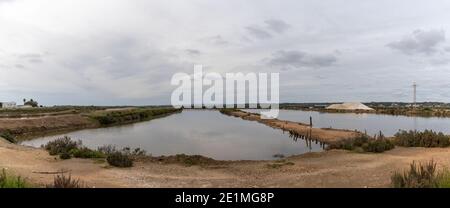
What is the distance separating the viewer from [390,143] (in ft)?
56.5

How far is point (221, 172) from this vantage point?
41.7ft

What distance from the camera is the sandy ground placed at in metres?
9.79

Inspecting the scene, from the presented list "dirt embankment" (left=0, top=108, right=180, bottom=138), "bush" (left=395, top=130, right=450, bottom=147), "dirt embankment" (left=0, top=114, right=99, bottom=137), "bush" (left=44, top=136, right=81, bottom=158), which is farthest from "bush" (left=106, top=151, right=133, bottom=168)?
"dirt embankment" (left=0, top=114, right=99, bottom=137)

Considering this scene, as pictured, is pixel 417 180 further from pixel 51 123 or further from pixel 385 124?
pixel 51 123

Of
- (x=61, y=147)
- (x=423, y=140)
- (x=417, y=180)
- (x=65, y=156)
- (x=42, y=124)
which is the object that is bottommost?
(x=42, y=124)

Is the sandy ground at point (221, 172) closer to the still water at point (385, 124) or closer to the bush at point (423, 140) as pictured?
the bush at point (423, 140)

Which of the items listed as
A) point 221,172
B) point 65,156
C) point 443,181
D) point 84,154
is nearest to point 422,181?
point 443,181

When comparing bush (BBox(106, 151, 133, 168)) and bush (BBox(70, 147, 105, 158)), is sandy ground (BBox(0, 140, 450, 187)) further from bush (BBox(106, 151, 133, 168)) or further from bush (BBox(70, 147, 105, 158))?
bush (BBox(70, 147, 105, 158))
